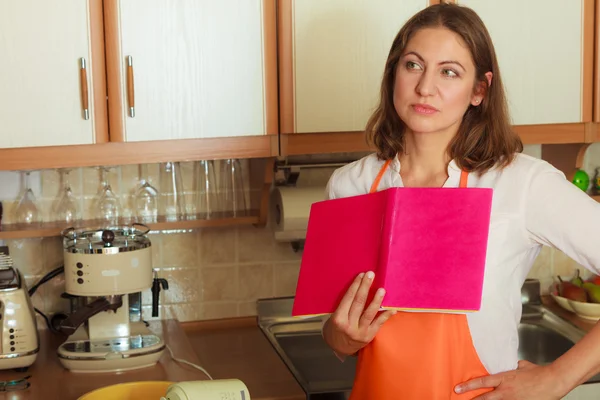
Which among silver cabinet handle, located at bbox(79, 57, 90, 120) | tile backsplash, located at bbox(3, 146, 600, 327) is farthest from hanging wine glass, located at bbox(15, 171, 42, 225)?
silver cabinet handle, located at bbox(79, 57, 90, 120)

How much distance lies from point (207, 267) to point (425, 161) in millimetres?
1120

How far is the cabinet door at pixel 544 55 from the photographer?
2.24 meters

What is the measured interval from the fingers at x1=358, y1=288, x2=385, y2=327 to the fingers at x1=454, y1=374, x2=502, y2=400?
20 cm

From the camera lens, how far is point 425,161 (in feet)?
5.15

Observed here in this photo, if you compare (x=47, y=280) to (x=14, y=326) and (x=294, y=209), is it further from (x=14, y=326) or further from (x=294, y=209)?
(x=294, y=209)

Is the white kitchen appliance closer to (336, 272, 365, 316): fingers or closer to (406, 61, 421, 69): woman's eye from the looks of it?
(336, 272, 365, 316): fingers

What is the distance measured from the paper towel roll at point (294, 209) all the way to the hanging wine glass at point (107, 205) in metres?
0.48

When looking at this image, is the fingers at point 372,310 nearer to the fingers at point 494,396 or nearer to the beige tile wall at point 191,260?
the fingers at point 494,396

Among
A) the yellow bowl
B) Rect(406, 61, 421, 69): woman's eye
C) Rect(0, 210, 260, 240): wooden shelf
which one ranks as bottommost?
the yellow bowl

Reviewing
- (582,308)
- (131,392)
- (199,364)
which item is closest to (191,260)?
(199,364)

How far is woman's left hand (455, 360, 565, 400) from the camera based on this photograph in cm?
141

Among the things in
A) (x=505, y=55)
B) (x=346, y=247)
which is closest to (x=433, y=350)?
(x=346, y=247)

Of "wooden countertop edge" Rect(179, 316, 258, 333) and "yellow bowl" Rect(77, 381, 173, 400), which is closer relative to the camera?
"yellow bowl" Rect(77, 381, 173, 400)

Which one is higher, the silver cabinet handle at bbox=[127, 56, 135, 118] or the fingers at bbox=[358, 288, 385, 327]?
the silver cabinet handle at bbox=[127, 56, 135, 118]
